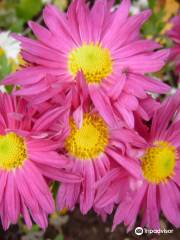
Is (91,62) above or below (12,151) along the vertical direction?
above

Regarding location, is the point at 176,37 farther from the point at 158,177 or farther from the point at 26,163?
the point at 26,163

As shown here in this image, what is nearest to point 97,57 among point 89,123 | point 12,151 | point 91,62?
point 91,62

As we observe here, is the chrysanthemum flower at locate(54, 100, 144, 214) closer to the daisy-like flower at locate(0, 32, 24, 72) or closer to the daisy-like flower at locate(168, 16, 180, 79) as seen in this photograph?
the daisy-like flower at locate(168, 16, 180, 79)

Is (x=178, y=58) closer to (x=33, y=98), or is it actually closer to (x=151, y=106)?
(x=151, y=106)

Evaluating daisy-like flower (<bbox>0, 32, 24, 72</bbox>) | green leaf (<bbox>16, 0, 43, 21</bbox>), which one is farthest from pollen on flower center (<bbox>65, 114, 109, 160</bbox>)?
green leaf (<bbox>16, 0, 43, 21</bbox>)

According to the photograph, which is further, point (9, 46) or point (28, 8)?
point (28, 8)

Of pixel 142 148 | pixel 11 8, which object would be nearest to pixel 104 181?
pixel 142 148

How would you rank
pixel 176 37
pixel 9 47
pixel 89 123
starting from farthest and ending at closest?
pixel 9 47
pixel 176 37
pixel 89 123

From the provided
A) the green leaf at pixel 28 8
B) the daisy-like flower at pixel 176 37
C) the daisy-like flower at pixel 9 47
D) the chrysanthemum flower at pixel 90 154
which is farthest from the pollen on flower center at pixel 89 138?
the green leaf at pixel 28 8

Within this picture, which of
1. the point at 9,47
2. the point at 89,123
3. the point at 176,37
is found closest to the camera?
the point at 89,123
